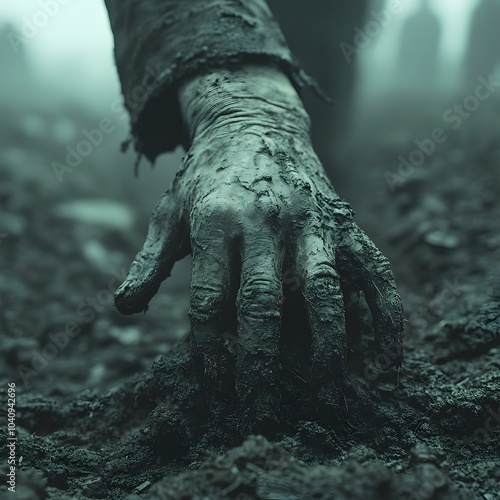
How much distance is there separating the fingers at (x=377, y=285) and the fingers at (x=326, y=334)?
0.12m

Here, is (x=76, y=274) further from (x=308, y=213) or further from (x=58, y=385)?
(x=308, y=213)

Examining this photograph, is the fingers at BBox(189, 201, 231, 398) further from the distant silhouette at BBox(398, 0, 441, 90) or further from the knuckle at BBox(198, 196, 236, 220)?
the distant silhouette at BBox(398, 0, 441, 90)

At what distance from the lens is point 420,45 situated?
6895 millimetres

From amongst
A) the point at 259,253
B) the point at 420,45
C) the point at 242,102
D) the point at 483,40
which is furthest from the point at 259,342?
the point at 420,45

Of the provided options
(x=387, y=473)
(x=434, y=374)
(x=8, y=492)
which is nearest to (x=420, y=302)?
(x=434, y=374)

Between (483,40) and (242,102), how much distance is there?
17.3 feet

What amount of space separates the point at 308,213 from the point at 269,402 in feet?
1.58

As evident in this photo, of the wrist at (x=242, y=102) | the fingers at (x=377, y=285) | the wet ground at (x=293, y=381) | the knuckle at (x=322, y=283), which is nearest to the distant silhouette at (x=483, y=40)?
the wet ground at (x=293, y=381)

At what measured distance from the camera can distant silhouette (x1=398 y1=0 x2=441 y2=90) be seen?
21.8 feet

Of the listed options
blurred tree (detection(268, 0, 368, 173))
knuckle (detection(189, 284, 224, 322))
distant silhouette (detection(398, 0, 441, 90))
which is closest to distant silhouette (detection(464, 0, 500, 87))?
distant silhouette (detection(398, 0, 441, 90))

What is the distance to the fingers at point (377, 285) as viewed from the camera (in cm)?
129

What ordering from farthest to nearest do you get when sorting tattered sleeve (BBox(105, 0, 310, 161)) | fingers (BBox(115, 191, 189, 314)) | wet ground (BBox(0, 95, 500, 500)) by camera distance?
tattered sleeve (BBox(105, 0, 310, 161)), fingers (BBox(115, 191, 189, 314)), wet ground (BBox(0, 95, 500, 500))

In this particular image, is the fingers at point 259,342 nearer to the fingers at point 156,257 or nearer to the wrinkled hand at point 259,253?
the wrinkled hand at point 259,253

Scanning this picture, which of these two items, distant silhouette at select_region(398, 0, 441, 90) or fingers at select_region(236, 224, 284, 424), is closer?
fingers at select_region(236, 224, 284, 424)
